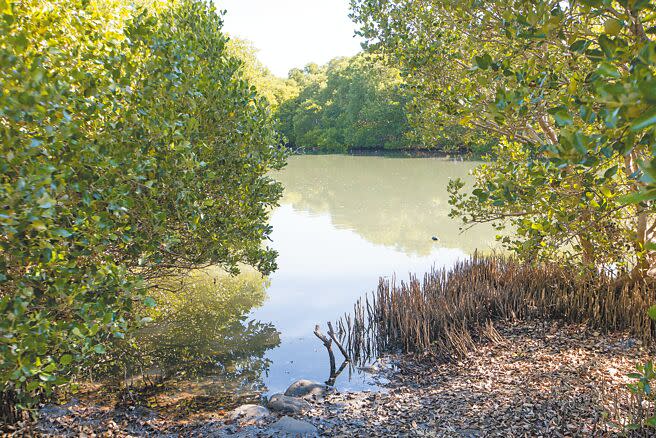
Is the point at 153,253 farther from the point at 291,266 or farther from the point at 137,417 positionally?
the point at 291,266

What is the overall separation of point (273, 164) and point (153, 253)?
274 centimetres

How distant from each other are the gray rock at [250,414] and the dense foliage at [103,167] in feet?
7.78

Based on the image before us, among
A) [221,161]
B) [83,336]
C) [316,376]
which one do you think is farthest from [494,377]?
[83,336]

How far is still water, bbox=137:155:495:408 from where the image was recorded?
10.2m

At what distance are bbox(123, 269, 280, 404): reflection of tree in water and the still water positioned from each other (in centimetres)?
2

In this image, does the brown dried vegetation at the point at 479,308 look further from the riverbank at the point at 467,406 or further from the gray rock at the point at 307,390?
the gray rock at the point at 307,390

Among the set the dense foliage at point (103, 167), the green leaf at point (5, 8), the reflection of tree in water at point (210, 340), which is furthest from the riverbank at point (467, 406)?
the green leaf at point (5, 8)

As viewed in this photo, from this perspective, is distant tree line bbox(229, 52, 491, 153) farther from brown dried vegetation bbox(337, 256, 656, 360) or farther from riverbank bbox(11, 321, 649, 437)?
riverbank bbox(11, 321, 649, 437)

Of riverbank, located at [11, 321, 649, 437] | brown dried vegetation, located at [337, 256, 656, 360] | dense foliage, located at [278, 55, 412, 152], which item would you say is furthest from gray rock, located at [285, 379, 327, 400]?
dense foliage, located at [278, 55, 412, 152]

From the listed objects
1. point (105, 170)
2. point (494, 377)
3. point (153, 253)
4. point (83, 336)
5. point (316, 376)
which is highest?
point (105, 170)

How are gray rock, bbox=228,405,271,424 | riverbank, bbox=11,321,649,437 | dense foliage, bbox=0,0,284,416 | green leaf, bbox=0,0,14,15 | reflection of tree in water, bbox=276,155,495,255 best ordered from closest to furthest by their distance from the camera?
dense foliage, bbox=0,0,284,416
green leaf, bbox=0,0,14,15
riverbank, bbox=11,321,649,437
gray rock, bbox=228,405,271,424
reflection of tree in water, bbox=276,155,495,255

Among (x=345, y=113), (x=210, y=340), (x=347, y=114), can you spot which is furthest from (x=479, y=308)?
(x=345, y=113)

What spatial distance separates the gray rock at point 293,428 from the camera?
7.26 m

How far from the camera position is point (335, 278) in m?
16.7
